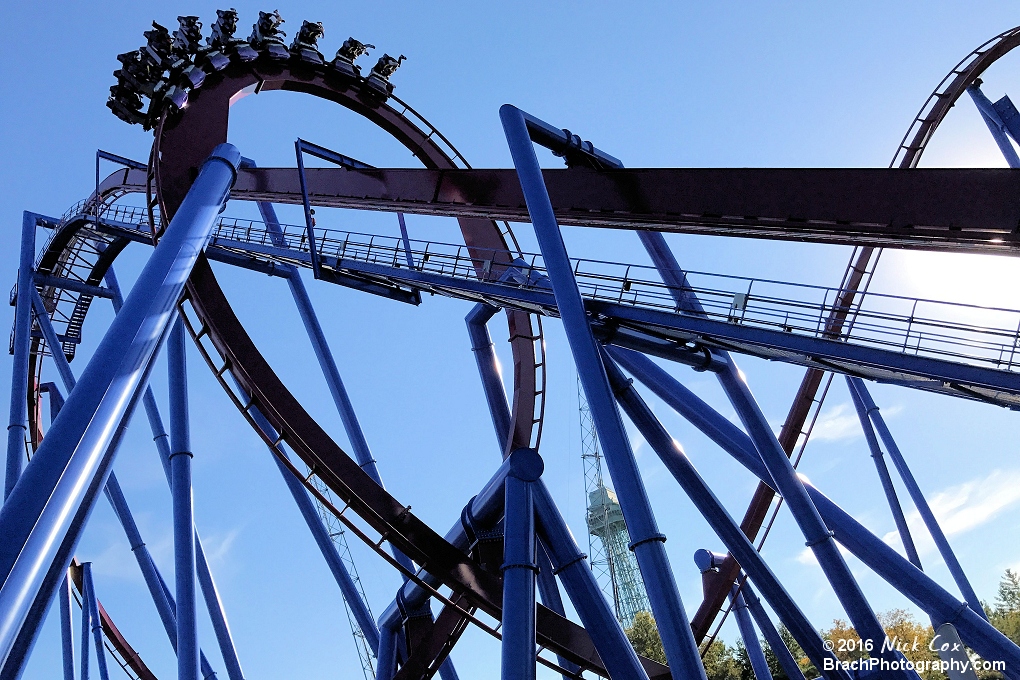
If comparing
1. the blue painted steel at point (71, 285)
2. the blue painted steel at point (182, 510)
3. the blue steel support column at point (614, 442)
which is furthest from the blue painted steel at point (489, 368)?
the blue painted steel at point (71, 285)

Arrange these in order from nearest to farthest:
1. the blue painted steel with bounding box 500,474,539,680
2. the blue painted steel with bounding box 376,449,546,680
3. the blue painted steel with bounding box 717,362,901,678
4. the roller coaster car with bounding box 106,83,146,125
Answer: the blue painted steel with bounding box 500,474,539,680
the blue painted steel with bounding box 717,362,901,678
the blue painted steel with bounding box 376,449,546,680
the roller coaster car with bounding box 106,83,146,125

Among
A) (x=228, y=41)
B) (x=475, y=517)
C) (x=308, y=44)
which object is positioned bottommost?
(x=475, y=517)

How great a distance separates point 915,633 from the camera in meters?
25.0

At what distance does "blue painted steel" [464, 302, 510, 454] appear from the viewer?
43.8 ft

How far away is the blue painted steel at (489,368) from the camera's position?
13.4m

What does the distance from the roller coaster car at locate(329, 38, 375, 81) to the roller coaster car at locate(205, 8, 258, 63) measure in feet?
5.53

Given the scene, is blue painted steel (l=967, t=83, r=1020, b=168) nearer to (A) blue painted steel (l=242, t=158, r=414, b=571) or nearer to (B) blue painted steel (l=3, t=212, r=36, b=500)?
(A) blue painted steel (l=242, t=158, r=414, b=571)

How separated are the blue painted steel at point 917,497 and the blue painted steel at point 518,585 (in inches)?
304

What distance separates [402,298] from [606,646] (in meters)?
5.34

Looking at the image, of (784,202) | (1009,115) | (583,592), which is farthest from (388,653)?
(1009,115)

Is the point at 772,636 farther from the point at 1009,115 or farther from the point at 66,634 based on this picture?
the point at 66,634

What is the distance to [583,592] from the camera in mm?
7977

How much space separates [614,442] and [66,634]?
1247 cm

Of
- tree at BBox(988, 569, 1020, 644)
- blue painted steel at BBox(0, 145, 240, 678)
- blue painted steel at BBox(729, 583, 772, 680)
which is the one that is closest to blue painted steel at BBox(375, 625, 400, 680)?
blue painted steel at BBox(0, 145, 240, 678)
